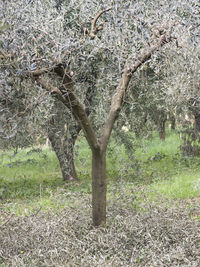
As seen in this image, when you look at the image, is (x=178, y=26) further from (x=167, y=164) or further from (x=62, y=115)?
(x=167, y=164)

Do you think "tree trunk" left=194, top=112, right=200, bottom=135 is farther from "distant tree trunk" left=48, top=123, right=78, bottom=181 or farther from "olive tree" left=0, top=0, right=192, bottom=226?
"olive tree" left=0, top=0, right=192, bottom=226

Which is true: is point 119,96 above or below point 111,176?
above

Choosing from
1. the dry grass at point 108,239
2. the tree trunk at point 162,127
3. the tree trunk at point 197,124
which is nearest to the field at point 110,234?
the dry grass at point 108,239

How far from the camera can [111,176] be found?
13.1 meters

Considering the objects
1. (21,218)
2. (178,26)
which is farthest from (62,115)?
(178,26)

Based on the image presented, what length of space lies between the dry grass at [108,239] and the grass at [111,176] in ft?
3.94

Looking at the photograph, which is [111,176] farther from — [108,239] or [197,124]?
[108,239]

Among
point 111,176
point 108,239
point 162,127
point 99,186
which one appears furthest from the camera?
point 162,127

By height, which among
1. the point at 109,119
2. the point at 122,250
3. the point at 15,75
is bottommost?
the point at 122,250

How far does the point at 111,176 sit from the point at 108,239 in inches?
287

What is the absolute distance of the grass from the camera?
9125 mm

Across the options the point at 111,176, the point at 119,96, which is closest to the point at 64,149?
the point at 111,176

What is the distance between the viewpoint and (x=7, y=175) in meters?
15.1

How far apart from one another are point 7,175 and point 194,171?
7137 mm
